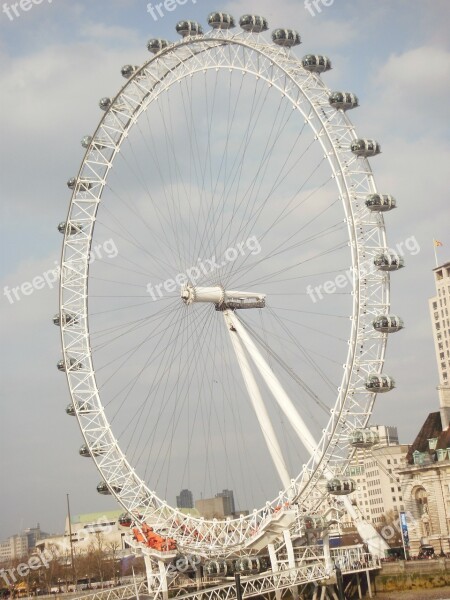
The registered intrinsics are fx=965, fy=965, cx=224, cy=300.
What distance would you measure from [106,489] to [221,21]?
92.3 feet

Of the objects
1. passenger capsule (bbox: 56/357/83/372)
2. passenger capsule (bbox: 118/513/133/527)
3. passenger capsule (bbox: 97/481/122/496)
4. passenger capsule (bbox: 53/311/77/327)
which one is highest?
passenger capsule (bbox: 53/311/77/327)

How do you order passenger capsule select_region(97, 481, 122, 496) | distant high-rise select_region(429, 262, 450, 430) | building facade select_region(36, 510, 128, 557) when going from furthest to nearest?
building facade select_region(36, 510, 128, 557), distant high-rise select_region(429, 262, 450, 430), passenger capsule select_region(97, 481, 122, 496)

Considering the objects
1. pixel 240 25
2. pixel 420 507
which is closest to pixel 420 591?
pixel 420 507

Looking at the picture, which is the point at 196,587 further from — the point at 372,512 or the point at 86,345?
the point at 372,512

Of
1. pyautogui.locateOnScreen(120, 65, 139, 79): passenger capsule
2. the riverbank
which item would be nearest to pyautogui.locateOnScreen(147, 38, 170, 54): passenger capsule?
pyautogui.locateOnScreen(120, 65, 139, 79): passenger capsule

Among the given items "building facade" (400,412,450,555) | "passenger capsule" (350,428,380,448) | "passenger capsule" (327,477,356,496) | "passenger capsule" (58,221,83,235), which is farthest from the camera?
"building facade" (400,412,450,555)

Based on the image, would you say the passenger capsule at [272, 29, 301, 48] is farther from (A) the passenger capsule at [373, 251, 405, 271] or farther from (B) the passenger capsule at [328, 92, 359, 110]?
(A) the passenger capsule at [373, 251, 405, 271]

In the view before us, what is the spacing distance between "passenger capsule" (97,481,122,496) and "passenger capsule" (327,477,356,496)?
15812 millimetres

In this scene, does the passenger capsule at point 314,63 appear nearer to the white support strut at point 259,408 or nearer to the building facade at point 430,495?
the white support strut at point 259,408

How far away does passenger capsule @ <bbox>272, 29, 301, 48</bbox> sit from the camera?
5200 centimetres

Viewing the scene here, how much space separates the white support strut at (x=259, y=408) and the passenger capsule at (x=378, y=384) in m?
7.32

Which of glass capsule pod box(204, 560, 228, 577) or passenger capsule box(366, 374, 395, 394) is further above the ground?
passenger capsule box(366, 374, 395, 394)

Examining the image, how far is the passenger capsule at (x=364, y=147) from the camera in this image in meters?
48.6

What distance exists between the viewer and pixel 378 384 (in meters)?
45.5
